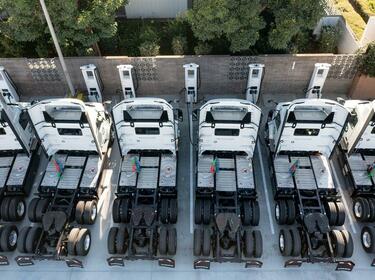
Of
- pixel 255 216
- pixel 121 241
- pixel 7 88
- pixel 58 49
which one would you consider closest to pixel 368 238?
pixel 255 216

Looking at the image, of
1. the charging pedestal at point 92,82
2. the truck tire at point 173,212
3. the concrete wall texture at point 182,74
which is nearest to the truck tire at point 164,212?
the truck tire at point 173,212

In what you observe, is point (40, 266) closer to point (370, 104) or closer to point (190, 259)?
point (190, 259)

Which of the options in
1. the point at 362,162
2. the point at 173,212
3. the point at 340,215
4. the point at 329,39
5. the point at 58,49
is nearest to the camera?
the point at 340,215

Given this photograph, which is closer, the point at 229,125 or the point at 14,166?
the point at 229,125

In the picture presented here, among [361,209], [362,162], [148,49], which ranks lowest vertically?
[361,209]

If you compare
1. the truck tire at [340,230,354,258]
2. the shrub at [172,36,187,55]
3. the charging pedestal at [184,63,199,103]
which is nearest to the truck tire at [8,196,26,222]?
the charging pedestal at [184,63,199,103]

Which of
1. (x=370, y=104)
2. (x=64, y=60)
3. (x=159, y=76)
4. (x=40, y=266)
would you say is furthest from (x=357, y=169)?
(x=64, y=60)

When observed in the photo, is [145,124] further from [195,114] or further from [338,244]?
[338,244]
